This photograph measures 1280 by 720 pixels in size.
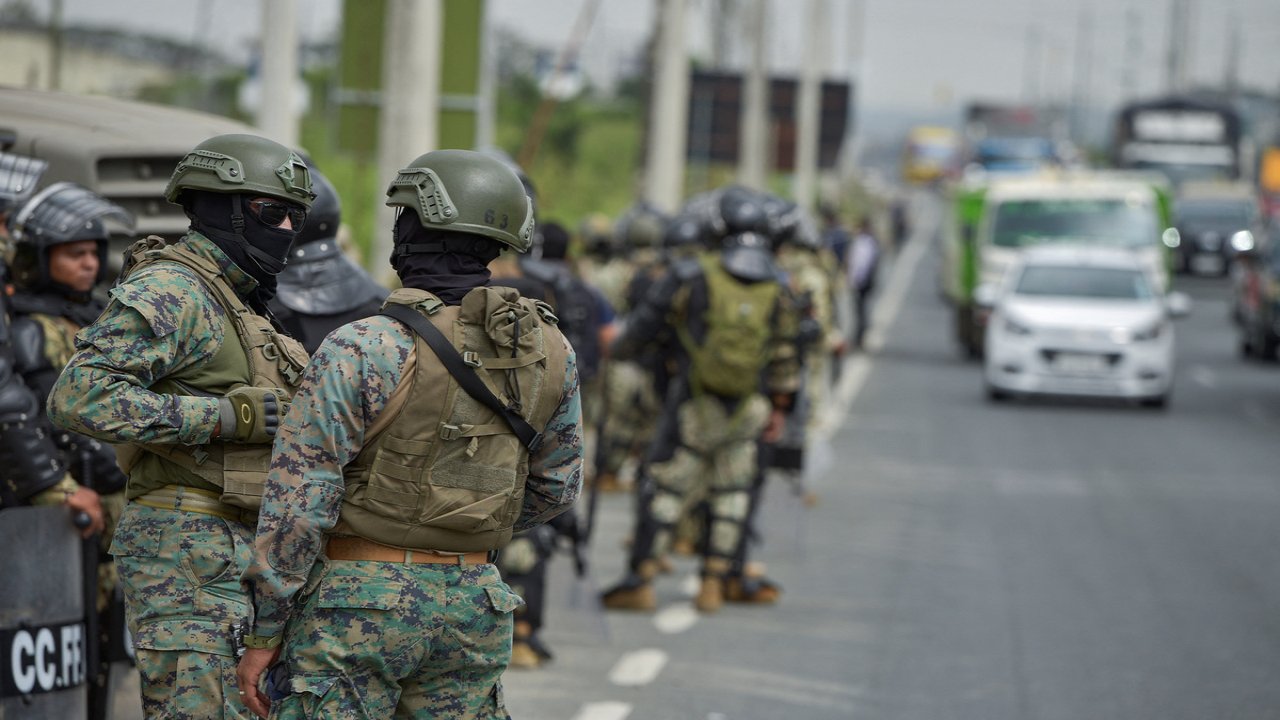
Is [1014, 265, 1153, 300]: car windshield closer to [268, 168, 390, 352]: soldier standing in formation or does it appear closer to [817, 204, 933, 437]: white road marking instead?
[817, 204, 933, 437]: white road marking

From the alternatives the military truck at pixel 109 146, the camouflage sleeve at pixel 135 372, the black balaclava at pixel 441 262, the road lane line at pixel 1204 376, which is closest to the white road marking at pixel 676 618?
the military truck at pixel 109 146

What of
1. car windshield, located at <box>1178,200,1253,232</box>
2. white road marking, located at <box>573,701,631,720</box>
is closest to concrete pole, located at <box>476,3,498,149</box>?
white road marking, located at <box>573,701,631,720</box>

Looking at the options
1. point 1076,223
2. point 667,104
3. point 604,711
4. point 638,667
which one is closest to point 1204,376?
point 1076,223

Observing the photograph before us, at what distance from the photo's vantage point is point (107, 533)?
6379 millimetres

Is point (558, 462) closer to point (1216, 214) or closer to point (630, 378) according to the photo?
point (630, 378)

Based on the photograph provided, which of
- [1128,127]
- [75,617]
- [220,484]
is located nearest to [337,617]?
[220,484]

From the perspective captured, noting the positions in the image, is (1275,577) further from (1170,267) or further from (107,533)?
(1170,267)

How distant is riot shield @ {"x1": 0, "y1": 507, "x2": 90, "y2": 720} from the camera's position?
5609mm

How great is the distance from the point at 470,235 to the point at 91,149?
12.6 feet

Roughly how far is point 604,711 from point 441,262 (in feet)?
11.8

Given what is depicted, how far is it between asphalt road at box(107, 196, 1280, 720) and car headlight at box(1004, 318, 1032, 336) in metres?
2.11

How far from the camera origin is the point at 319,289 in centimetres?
663

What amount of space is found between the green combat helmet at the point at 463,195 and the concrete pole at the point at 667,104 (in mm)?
21322

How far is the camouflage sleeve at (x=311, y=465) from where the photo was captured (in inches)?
167
